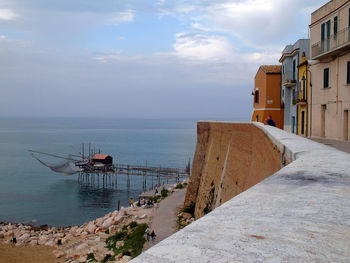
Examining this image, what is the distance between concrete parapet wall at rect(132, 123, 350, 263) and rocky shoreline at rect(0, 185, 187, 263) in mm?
19835

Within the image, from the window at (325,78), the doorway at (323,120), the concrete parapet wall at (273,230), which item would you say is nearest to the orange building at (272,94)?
the doorway at (323,120)

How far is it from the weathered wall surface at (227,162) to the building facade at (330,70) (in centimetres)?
423

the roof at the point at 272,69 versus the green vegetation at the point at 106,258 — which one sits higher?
the roof at the point at 272,69

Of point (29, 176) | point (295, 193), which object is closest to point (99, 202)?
point (29, 176)

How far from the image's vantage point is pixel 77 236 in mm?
28500

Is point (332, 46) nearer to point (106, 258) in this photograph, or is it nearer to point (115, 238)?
point (106, 258)

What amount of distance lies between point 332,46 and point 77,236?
74.3 ft

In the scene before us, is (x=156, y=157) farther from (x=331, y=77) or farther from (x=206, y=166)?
Result: (x=331, y=77)

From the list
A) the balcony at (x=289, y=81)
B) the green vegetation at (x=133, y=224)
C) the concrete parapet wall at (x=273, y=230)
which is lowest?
the green vegetation at (x=133, y=224)

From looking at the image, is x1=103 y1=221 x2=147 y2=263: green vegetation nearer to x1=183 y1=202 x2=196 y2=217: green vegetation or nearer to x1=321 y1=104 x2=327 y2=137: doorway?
x1=183 y1=202 x2=196 y2=217: green vegetation

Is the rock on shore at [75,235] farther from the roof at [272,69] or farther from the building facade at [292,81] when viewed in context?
the roof at [272,69]

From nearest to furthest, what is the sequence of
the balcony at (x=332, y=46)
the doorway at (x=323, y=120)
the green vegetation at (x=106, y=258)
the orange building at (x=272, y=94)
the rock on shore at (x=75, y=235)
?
1. the balcony at (x=332, y=46)
2. the doorway at (x=323, y=120)
3. the green vegetation at (x=106, y=258)
4. the rock on shore at (x=75, y=235)
5. the orange building at (x=272, y=94)

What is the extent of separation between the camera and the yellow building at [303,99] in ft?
68.2

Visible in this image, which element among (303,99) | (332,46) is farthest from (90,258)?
(332,46)
